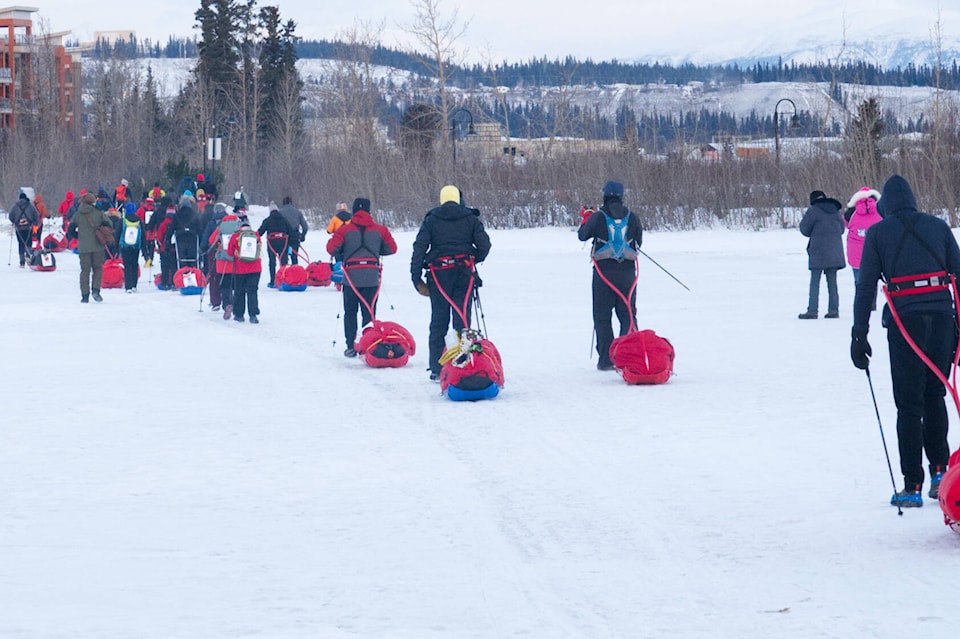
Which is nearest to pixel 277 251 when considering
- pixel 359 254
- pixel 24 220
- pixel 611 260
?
pixel 24 220

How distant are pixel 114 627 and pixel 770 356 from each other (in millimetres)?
10059

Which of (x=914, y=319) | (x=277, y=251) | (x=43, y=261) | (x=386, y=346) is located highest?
(x=914, y=319)

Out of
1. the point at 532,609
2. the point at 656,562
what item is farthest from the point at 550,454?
the point at 532,609

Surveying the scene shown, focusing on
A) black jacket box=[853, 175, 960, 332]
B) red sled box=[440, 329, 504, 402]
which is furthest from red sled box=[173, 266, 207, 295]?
black jacket box=[853, 175, 960, 332]

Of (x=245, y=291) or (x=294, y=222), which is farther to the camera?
(x=294, y=222)

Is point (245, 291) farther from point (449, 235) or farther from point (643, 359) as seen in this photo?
point (643, 359)

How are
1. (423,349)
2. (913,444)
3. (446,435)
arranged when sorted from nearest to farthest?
(913,444) → (446,435) → (423,349)

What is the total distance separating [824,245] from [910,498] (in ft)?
36.8

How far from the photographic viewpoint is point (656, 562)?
20.5ft

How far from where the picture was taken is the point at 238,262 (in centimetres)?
1833

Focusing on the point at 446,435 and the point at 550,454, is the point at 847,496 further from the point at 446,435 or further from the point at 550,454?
the point at 446,435

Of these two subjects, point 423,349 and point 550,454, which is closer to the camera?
point 550,454

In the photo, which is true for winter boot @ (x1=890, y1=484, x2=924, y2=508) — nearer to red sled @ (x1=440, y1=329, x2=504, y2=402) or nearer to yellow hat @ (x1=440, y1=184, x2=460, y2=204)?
red sled @ (x1=440, y1=329, x2=504, y2=402)

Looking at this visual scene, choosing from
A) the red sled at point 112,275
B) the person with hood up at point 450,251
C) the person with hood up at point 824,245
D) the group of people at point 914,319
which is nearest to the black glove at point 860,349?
the group of people at point 914,319
